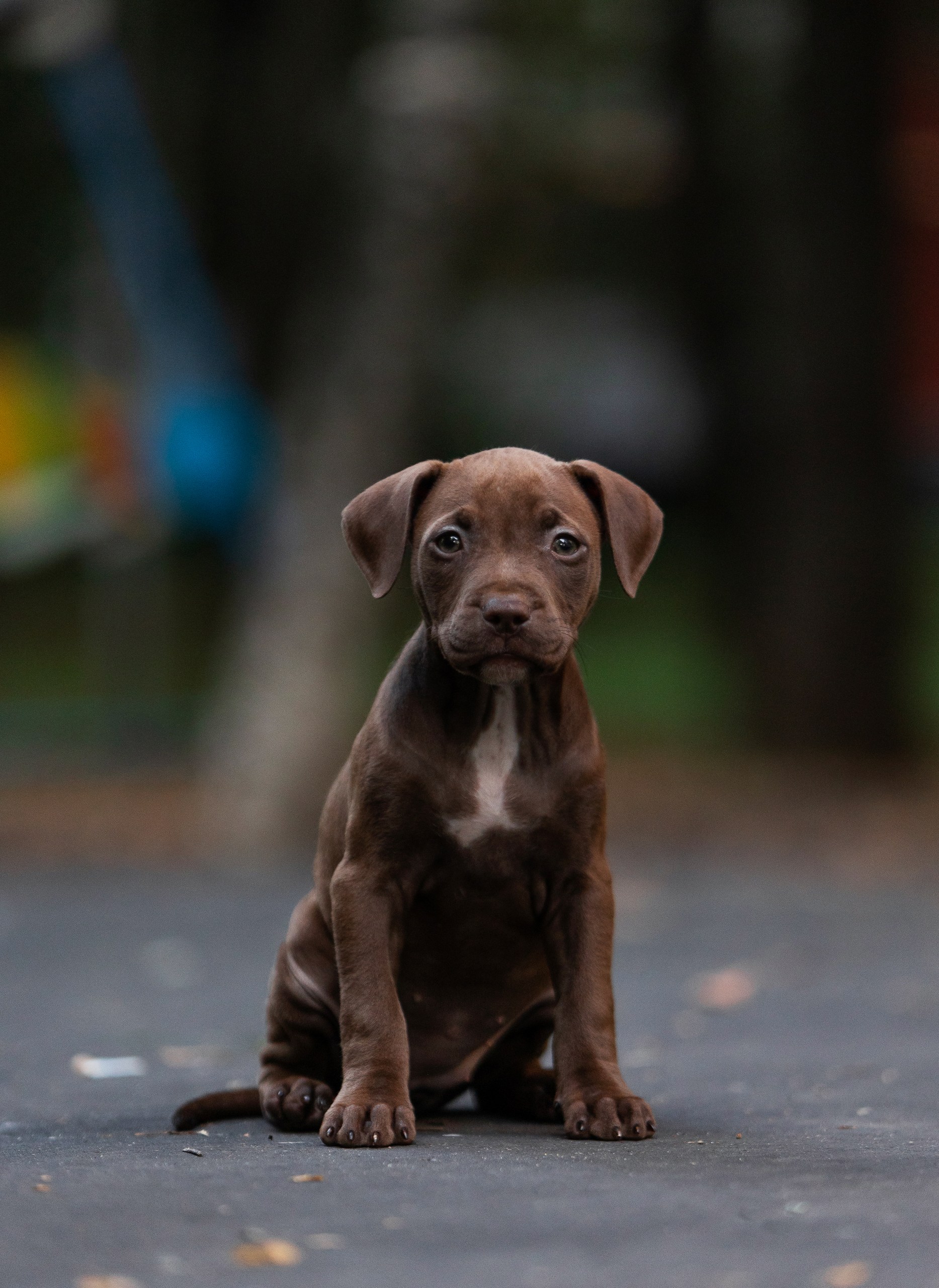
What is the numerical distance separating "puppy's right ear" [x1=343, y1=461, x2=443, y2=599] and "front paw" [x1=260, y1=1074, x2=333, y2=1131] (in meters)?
1.23

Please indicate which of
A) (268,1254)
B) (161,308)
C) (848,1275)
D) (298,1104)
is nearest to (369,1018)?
(298,1104)

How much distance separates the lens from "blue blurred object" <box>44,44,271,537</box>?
623 inches

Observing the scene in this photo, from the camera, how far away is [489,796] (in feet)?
15.0

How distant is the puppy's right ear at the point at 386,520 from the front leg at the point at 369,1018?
706mm

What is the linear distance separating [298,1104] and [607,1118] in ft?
2.62

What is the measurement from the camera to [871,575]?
16.2m

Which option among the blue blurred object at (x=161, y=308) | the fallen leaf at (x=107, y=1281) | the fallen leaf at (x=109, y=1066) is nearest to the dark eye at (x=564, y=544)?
the fallen leaf at (x=107, y=1281)

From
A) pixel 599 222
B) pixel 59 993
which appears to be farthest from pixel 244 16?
pixel 59 993

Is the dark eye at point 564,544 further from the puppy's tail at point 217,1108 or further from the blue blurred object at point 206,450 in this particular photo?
the blue blurred object at point 206,450

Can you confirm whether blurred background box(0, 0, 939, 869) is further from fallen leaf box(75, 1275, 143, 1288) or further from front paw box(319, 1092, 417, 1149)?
fallen leaf box(75, 1275, 143, 1288)

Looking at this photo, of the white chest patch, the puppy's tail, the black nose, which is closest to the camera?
the black nose

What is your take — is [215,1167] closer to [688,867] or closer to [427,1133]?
[427,1133]

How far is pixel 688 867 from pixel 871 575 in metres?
4.86

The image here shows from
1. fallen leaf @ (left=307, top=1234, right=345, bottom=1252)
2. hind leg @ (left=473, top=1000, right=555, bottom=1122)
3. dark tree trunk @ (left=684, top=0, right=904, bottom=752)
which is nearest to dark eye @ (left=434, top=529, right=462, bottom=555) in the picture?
hind leg @ (left=473, top=1000, right=555, bottom=1122)
